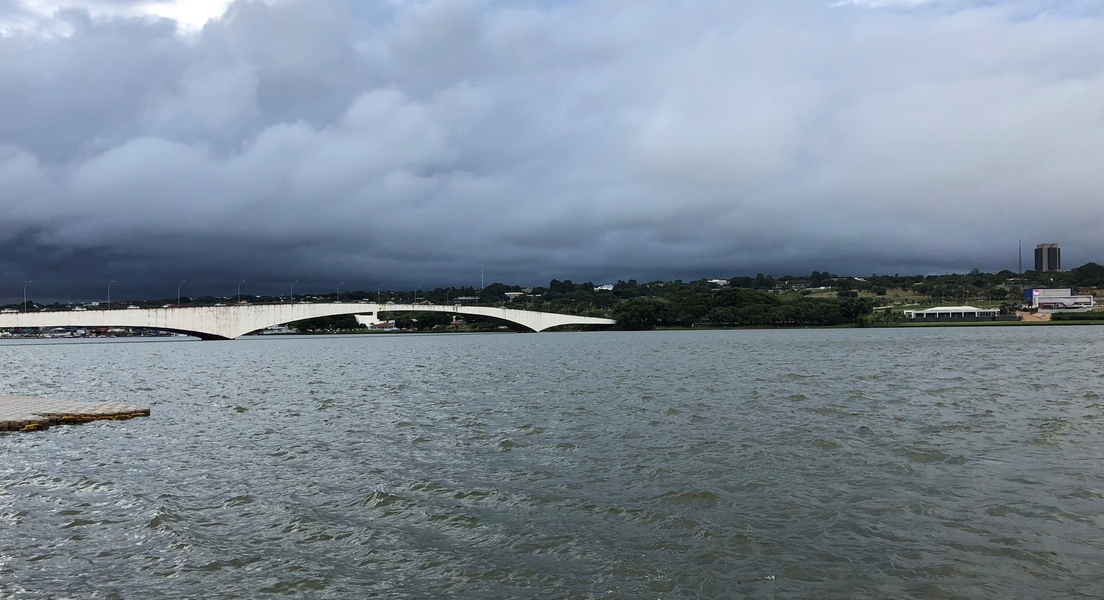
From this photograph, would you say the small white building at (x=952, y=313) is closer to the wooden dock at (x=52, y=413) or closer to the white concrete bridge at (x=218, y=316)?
the white concrete bridge at (x=218, y=316)

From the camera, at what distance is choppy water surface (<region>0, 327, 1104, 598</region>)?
754 cm

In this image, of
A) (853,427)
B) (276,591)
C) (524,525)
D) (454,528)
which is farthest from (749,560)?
(853,427)

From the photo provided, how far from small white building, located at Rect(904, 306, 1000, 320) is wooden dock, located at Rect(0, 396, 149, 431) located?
15308cm

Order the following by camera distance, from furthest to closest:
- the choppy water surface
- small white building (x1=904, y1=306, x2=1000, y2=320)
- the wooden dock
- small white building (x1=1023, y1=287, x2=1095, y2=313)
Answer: small white building (x1=1023, y1=287, x2=1095, y2=313) < small white building (x1=904, y1=306, x2=1000, y2=320) < the wooden dock < the choppy water surface

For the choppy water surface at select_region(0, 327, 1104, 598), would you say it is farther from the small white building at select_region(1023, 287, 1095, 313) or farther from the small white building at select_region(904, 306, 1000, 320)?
the small white building at select_region(1023, 287, 1095, 313)

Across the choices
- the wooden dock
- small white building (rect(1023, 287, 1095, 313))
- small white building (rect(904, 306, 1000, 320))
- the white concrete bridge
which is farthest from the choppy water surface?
small white building (rect(1023, 287, 1095, 313))

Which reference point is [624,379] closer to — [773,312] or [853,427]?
[853,427]

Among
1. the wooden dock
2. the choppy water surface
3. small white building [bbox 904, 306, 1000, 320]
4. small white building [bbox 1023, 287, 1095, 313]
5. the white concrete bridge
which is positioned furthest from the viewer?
small white building [bbox 1023, 287, 1095, 313]

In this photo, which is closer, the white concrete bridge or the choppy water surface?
the choppy water surface

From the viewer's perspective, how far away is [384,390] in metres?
28.8

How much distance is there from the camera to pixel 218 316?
313ft

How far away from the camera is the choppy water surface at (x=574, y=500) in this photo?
754 cm

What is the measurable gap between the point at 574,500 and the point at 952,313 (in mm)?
163775

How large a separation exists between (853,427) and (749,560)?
10119 mm
